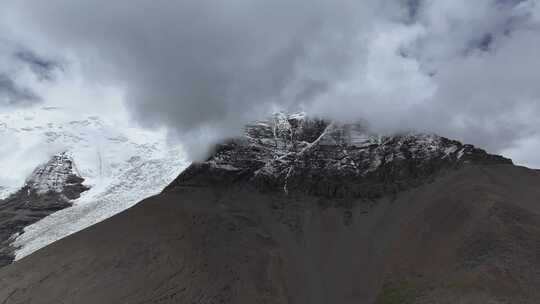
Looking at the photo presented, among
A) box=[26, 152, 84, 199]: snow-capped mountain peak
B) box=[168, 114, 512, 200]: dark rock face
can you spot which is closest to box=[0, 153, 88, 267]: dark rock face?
box=[26, 152, 84, 199]: snow-capped mountain peak

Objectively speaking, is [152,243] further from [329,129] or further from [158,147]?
[158,147]

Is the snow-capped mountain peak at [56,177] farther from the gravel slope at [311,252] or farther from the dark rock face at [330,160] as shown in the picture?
the gravel slope at [311,252]

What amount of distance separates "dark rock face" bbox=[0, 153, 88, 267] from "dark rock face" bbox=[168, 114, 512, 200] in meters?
45.0

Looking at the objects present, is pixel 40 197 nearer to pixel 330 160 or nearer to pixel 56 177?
pixel 56 177

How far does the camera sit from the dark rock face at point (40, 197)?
141m

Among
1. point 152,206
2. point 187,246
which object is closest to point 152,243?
point 187,246

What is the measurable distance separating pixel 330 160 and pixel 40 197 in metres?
94.2

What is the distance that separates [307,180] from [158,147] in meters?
74.5

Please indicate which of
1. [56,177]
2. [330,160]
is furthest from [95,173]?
[330,160]

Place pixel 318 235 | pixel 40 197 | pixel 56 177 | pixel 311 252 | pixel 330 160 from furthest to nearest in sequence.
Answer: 1. pixel 56 177
2. pixel 40 197
3. pixel 330 160
4. pixel 318 235
5. pixel 311 252

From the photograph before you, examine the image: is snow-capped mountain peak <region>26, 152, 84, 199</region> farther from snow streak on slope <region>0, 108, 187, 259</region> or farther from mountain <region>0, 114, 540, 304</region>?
mountain <region>0, 114, 540, 304</region>

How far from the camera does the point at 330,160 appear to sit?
492 feet

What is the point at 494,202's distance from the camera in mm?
105562

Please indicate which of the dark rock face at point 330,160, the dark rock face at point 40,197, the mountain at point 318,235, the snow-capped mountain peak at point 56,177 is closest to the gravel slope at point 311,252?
the mountain at point 318,235
